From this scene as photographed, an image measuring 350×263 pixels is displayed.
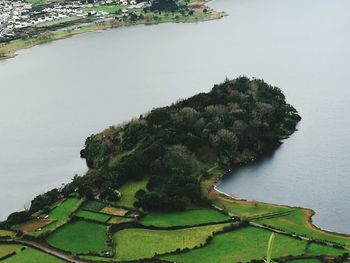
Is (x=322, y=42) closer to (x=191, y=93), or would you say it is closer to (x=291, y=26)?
(x=291, y=26)

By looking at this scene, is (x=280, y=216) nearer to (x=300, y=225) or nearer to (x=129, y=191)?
(x=300, y=225)

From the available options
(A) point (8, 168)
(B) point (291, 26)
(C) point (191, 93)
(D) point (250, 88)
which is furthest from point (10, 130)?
(B) point (291, 26)

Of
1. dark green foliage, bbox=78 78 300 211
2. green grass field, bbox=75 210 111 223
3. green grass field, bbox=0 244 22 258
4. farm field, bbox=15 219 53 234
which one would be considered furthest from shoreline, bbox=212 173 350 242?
green grass field, bbox=0 244 22 258

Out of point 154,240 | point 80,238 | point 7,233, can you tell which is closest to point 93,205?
point 80,238

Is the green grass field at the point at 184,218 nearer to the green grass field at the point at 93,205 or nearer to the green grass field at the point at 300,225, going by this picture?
the green grass field at the point at 300,225

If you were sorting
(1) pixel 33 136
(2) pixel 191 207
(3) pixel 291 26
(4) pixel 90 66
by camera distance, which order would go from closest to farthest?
(2) pixel 191 207 < (1) pixel 33 136 < (4) pixel 90 66 < (3) pixel 291 26

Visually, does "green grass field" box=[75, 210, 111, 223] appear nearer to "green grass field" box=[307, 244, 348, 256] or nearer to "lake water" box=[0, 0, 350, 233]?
"lake water" box=[0, 0, 350, 233]
